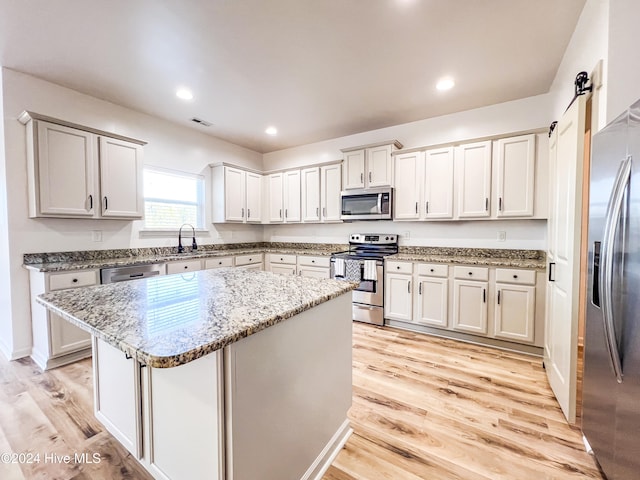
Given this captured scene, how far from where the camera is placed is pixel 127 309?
3.63ft

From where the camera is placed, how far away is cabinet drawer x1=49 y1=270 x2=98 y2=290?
7.91ft

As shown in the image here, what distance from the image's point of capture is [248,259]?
14.5 ft

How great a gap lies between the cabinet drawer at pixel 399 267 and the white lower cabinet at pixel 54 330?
10.4ft

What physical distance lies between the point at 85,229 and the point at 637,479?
14.7 feet

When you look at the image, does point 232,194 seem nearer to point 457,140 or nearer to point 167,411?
point 457,140

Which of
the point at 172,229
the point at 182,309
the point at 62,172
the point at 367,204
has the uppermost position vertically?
the point at 62,172

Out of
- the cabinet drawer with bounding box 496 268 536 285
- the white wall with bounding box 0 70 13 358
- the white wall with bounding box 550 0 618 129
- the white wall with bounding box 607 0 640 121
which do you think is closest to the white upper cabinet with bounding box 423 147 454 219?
the cabinet drawer with bounding box 496 268 536 285

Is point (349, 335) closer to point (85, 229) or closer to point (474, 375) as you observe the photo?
point (474, 375)

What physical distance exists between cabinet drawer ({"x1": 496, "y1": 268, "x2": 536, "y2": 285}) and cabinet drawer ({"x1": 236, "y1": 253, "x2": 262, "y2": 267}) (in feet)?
11.2

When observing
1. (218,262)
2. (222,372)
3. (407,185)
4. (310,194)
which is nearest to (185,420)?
(222,372)

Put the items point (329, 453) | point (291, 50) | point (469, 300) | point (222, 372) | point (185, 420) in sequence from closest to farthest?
point (222, 372), point (185, 420), point (329, 453), point (291, 50), point (469, 300)

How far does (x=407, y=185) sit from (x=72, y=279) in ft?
12.4

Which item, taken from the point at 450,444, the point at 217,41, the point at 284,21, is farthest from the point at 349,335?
the point at 217,41

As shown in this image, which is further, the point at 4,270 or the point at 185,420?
the point at 4,270
